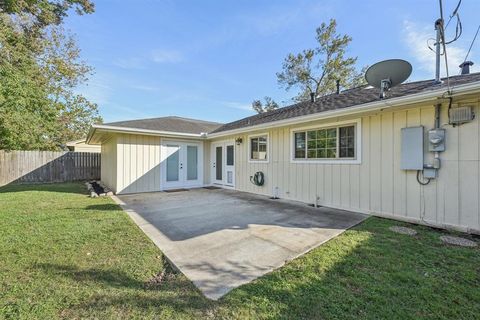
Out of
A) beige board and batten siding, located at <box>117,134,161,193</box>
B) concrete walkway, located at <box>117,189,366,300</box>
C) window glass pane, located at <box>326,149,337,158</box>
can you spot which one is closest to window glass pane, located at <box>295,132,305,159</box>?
window glass pane, located at <box>326,149,337,158</box>

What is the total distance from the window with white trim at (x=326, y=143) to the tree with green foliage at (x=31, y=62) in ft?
41.2

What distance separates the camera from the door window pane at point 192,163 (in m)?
10.2

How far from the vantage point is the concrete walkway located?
2.75 meters

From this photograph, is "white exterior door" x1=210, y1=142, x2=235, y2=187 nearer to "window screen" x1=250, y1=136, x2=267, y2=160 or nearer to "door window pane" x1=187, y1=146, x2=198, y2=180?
"door window pane" x1=187, y1=146, x2=198, y2=180

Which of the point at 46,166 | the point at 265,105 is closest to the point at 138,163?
the point at 46,166

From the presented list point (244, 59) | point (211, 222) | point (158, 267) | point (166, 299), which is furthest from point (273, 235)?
point (244, 59)

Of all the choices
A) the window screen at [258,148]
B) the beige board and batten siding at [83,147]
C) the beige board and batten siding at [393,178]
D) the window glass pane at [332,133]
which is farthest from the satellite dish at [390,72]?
the beige board and batten siding at [83,147]

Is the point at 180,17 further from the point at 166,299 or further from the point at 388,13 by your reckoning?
the point at 166,299

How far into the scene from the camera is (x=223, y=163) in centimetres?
1012

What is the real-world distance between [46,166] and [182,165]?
8593mm

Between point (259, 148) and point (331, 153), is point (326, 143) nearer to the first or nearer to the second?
point (331, 153)

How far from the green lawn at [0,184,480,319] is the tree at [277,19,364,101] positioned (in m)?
16.3

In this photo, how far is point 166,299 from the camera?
218 centimetres

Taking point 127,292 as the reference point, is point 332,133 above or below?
above
